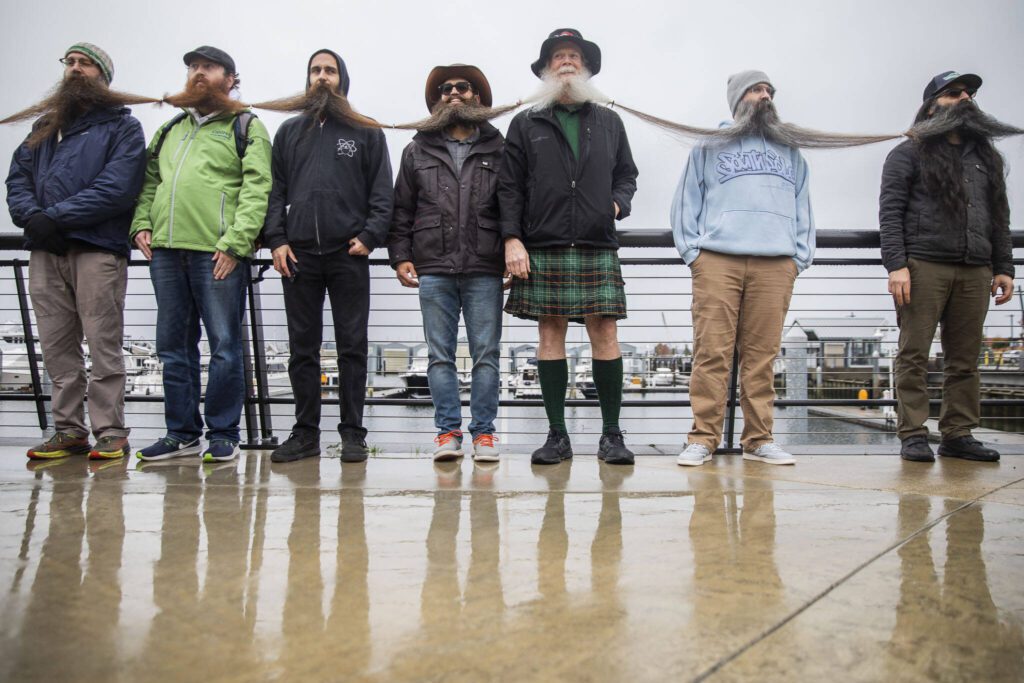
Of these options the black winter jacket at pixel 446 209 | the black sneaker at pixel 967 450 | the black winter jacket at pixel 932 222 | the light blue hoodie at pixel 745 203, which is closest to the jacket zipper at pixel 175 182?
the black winter jacket at pixel 446 209

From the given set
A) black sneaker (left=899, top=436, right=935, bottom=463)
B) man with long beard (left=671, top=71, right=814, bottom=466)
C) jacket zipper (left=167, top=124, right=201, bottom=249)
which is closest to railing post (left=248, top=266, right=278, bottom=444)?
jacket zipper (left=167, top=124, right=201, bottom=249)

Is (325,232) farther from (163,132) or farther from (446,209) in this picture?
(163,132)

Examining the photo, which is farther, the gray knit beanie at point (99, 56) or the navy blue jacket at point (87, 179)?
the gray knit beanie at point (99, 56)

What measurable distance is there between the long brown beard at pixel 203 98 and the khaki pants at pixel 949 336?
2899mm

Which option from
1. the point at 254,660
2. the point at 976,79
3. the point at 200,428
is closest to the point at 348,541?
the point at 254,660

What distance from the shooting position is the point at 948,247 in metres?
2.60

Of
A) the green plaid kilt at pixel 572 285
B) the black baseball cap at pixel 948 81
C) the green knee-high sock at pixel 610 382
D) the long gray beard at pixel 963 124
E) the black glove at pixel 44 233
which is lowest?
the green knee-high sock at pixel 610 382

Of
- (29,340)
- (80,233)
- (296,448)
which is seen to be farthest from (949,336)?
(29,340)

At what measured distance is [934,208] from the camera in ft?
8.65

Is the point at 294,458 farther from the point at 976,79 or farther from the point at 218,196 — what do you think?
the point at 976,79

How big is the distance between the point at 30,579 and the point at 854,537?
151 cm

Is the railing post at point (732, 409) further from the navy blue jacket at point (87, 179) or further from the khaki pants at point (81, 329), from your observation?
the navy blue jacket at point (87, 179)

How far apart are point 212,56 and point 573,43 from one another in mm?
1484

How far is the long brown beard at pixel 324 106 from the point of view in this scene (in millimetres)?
2568
